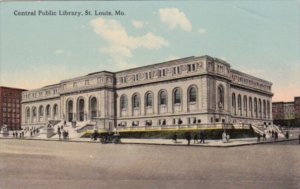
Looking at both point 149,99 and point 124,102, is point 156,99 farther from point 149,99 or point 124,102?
point 124,102

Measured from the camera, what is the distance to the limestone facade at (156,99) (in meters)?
28.0

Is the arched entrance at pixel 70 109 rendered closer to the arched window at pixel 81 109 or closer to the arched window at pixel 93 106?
the arched window at pixel 81 109

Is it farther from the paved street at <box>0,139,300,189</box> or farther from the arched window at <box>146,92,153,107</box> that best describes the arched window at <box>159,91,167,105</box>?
the paved street at <box>0,139,300,189</box>

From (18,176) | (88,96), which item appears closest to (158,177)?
(18,176)

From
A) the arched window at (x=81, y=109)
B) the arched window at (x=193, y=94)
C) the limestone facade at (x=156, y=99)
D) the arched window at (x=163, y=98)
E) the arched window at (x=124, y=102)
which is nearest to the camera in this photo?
the limestone facade at (x=156, y=99)

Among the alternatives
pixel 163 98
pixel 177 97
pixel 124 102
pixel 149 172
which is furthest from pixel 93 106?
pixel 149 172

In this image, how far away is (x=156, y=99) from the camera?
32375mm

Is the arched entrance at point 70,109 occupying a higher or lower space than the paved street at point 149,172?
higher

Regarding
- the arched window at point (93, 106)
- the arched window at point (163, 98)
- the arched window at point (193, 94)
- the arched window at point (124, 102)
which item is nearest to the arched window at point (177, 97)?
the arched window at point (163, 98)

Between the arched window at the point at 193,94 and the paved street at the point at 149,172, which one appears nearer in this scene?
the paved street at the point at 149,172

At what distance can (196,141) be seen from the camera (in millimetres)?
21000

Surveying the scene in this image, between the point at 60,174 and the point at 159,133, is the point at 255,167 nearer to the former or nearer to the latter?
the point at 60,174

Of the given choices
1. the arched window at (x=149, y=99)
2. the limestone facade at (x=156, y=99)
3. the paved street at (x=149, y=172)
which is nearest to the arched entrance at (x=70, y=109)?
the limestone facade at (x=156, y=99)

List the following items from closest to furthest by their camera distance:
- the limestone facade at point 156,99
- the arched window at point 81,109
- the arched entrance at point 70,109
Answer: the limestone facade at point 156,99 → the arched window at point 81,109 → the arched entrance at point 70,109
